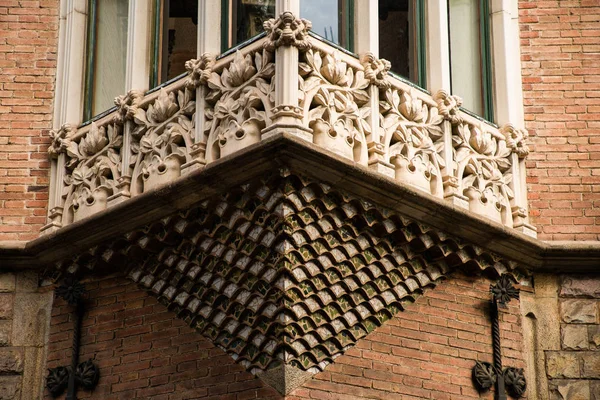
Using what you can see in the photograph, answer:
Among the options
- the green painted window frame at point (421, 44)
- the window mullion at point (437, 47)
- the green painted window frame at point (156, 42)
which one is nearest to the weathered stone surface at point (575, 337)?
the window mullion at point (437, 47)

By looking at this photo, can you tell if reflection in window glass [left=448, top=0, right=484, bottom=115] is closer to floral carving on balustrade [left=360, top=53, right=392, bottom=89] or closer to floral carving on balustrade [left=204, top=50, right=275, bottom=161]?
floral carving on balustrade [left=360, top=53, right=392, bottom=89]

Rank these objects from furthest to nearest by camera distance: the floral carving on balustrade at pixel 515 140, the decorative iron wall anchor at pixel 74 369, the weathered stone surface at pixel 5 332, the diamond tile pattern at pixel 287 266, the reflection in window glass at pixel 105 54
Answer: the reflection in window glass at pixel 105 54 < the floral carving on balustrade at pixel 515 140 < the weathered stone surface at pixel 5 332 < the decorative iron wall anchor at pixel 74 369 < the diamond tile pattern at pixel 287 266

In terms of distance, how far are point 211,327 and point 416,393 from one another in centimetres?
170

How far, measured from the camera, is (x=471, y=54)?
47.1 ft

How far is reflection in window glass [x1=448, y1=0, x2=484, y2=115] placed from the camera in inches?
559

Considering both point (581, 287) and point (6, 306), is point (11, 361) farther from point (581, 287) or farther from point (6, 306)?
point (581, 287)

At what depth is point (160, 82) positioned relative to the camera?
13.7m

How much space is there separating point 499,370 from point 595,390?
882 mm

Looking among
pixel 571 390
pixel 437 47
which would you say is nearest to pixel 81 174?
pixel 437 47

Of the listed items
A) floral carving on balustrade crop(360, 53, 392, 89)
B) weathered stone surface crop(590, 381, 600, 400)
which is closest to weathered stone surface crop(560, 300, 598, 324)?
weathered stone surface crop(590, 381, 600, 400)

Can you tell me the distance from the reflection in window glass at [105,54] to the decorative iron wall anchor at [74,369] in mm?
1636

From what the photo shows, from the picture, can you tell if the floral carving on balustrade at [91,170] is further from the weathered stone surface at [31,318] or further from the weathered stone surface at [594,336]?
the weathered stone surface at [594,336]

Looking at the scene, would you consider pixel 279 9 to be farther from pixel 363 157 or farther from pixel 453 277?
pixel 453 277

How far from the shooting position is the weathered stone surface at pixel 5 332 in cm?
1357
